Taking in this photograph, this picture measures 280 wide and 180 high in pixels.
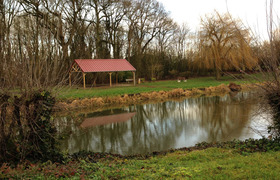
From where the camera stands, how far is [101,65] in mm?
25766

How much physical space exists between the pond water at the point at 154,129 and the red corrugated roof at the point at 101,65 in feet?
37.4

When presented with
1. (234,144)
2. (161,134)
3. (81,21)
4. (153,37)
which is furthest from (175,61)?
(234,144)

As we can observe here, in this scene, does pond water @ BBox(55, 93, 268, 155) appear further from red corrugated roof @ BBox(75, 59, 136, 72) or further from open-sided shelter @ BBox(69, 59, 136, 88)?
red corrugated roof @ BBox(75, 59, 136, 72)

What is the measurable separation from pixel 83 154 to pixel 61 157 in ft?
2.65

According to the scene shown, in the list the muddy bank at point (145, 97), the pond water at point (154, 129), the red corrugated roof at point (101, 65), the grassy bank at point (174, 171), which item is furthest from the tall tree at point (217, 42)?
the grassy bank at point (174, 171)

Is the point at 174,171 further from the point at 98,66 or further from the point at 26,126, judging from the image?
the point at 98,66

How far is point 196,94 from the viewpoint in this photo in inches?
866

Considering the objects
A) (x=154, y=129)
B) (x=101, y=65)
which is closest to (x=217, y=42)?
(x=101, y=65)

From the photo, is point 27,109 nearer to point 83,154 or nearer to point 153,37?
point 83,154

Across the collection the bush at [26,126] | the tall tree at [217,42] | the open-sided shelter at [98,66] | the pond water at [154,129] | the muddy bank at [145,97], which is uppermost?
the tall tree at [217,42]

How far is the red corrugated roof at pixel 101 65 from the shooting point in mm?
24344

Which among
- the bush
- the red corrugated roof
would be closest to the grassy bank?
the bush

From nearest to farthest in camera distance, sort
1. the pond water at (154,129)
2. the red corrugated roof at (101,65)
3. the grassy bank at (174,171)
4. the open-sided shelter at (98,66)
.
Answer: the grassy bank at (174,171)
the pond water at (154,129)
the open-sided shelter at (98,66)
the red corrugated roof at (101,65)

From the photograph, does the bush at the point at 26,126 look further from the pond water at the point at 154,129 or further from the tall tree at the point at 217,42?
the tall tree at the point at 217,42
